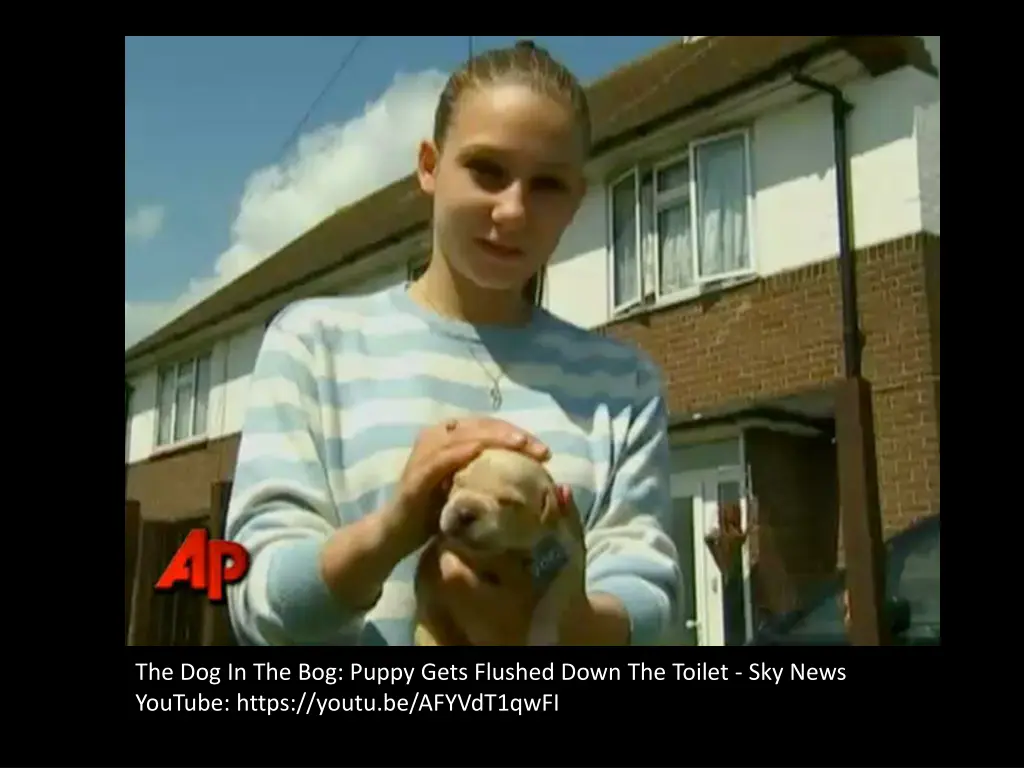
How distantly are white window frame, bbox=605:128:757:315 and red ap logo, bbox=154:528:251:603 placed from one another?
9.44 ft

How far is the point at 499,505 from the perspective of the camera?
0.72m

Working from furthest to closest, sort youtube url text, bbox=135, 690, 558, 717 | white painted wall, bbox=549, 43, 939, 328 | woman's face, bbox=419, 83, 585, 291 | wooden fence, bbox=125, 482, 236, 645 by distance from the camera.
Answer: white painted wall, bbox=549, 43, 939, 328 < wooden fence, bbox=125, 482, 236, 645 < youtube url text, bbox=135, 690, 558, 717 < woman's face, bbox=419, 83, 585, 291

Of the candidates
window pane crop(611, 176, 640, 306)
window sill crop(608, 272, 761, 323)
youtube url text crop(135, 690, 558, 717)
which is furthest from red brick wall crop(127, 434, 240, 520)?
window pane crop(611, 176, 640, 306)

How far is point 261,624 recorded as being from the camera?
0.80m

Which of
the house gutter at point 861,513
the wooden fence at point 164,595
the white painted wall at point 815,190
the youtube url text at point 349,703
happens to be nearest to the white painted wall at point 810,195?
the white painted wall at point 815,190

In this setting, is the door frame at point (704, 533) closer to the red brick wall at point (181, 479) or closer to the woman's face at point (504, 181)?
the red brick wall at point (181, 479)

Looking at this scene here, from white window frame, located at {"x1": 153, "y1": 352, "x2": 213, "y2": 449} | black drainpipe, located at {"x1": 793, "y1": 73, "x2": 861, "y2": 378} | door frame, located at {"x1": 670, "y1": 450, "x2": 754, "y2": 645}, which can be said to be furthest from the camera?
black drainpipe, located at {"x1": 793, "y1": 73, "x2": 861, "y2": 378}

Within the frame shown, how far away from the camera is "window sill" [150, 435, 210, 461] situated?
2707mm

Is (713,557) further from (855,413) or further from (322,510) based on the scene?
(322,510)

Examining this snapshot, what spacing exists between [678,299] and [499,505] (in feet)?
10.3

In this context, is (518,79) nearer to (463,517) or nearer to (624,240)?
(463,517)

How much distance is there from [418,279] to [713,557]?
2334 mm

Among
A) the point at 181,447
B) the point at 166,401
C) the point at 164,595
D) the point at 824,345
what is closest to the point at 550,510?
the point at 164,595

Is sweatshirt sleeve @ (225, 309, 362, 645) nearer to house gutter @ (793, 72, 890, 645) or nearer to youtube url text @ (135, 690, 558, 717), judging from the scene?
youtube url text @ (135, 690, 558, 717)
